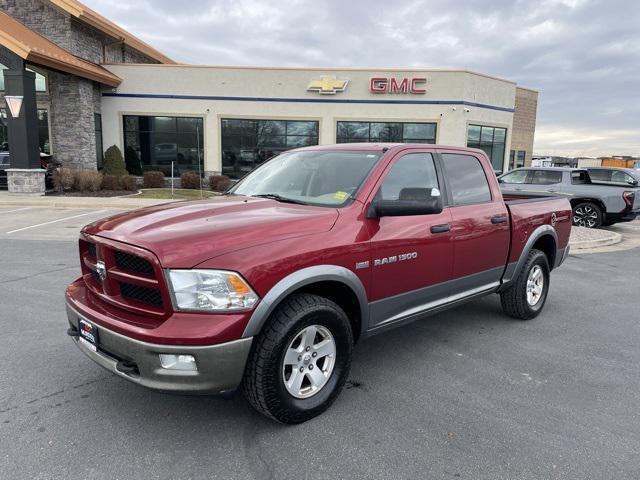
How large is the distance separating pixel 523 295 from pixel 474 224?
55.1 inches

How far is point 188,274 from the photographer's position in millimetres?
2670

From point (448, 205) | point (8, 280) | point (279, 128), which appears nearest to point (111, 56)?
point (279, 128)

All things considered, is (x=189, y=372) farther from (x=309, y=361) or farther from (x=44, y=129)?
(x=44, y=129)

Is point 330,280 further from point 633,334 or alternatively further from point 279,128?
point 279,128

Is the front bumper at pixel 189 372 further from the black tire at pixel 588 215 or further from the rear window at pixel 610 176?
the rear window at pixel 610 176

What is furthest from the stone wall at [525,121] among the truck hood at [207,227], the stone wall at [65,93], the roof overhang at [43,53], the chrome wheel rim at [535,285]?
the truck hood at [207,227]

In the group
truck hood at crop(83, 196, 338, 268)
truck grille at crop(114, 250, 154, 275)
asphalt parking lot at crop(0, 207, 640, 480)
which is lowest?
asphalt parking lot at crop(0, 207, 640, 480)

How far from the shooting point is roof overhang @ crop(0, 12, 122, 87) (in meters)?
16.9

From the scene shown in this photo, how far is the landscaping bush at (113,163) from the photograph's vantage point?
2234 cm

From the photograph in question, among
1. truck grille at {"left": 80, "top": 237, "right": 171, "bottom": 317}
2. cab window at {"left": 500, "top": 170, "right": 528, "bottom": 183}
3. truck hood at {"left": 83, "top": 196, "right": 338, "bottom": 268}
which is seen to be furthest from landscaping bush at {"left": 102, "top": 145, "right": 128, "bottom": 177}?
truck grille at {"left": 80, "top": 237, "right": 171, "bottom": 317}

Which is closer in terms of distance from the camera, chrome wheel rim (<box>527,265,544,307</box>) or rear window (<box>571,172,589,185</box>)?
chrome wheel rim (<box>527,265,544,307</box>)

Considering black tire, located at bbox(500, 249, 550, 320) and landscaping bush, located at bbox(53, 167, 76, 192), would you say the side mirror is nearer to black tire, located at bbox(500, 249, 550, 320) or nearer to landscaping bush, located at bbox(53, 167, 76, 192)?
black tire, located at bbox(500, 249, 550, 320)

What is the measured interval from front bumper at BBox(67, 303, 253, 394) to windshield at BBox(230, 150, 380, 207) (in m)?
1.35

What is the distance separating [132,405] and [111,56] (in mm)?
25753
